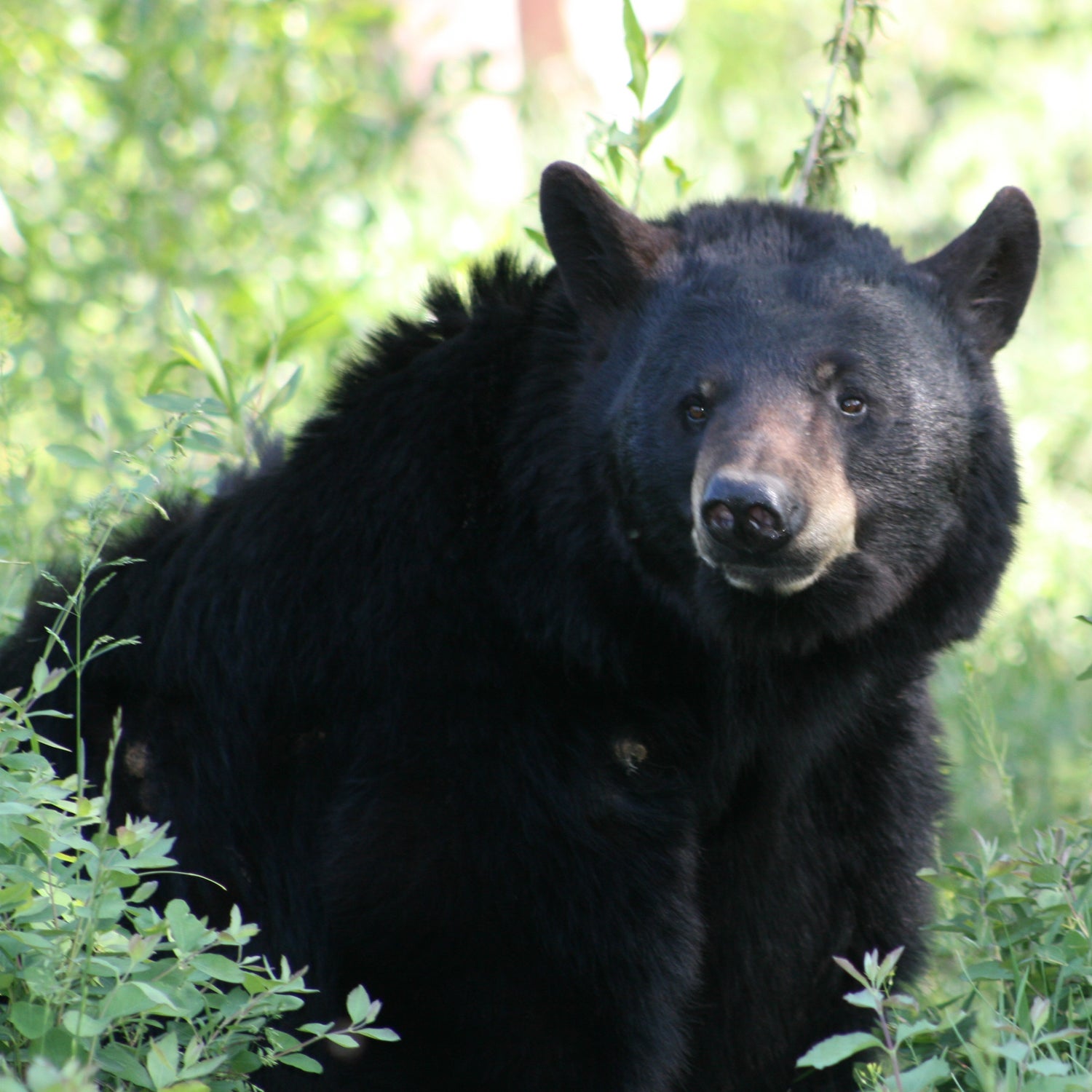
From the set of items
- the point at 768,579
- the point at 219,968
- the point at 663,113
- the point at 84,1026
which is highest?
the point at 663,113

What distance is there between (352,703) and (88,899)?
928 mm

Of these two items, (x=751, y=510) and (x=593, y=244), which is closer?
(x=751, y=510)

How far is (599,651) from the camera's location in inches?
125

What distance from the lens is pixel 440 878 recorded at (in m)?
3.12

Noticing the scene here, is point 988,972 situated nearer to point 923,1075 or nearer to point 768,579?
point 923,1075

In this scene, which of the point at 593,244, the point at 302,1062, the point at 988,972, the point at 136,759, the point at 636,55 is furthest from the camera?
the point at 636,55

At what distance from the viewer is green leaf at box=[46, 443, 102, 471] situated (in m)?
3.60

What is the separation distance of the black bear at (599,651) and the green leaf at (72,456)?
1.25 ft

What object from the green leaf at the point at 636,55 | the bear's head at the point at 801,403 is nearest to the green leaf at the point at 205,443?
the bear's head at the point at 801,403

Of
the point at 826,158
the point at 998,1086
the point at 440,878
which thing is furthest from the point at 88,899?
the point at 826,158

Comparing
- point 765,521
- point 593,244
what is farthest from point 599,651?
point 593,244

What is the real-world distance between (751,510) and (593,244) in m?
0.85

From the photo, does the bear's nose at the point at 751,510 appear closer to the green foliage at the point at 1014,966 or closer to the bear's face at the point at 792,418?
the bear's face at the point at 792,418

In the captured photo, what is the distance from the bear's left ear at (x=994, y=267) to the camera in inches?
130
